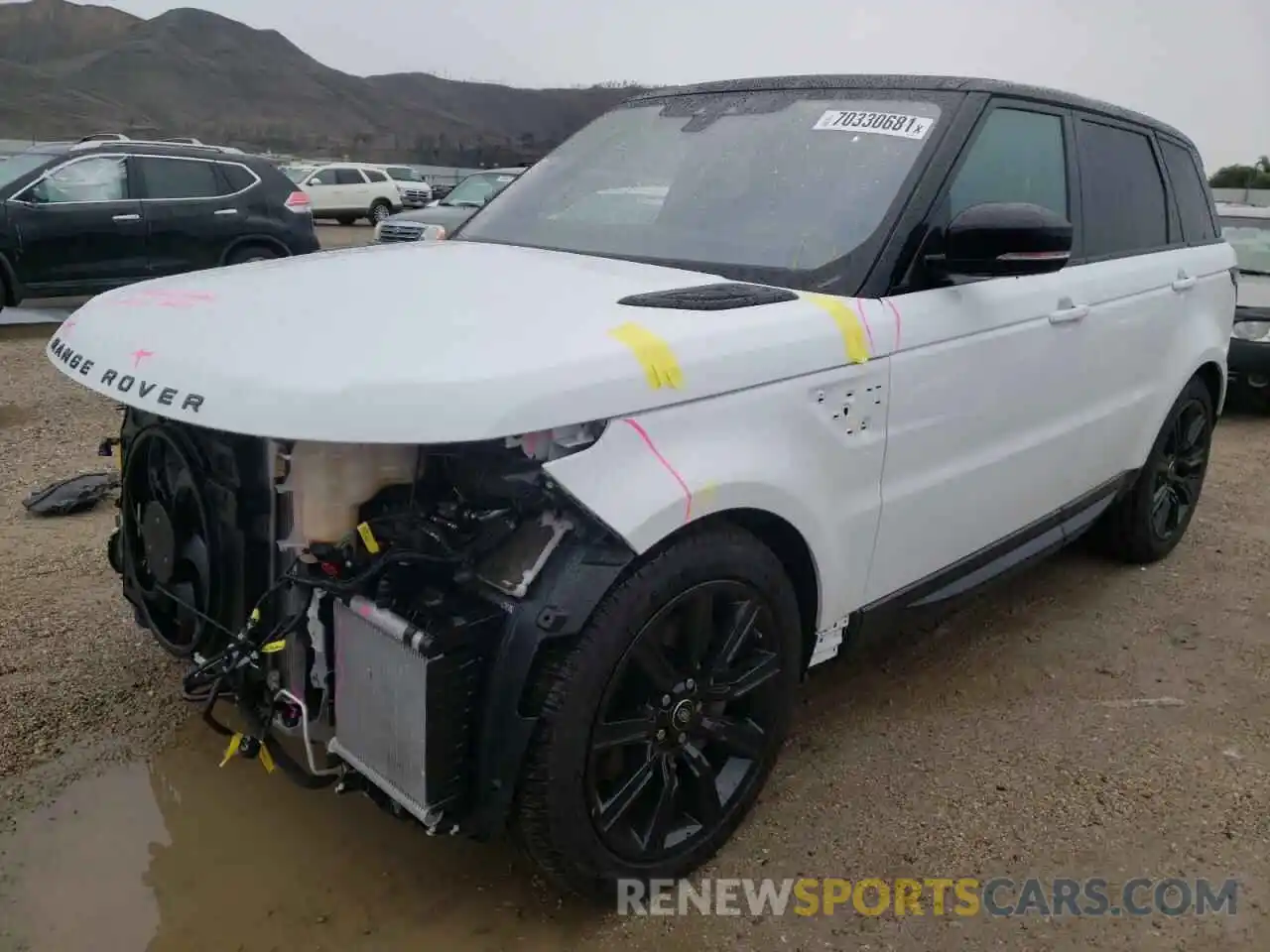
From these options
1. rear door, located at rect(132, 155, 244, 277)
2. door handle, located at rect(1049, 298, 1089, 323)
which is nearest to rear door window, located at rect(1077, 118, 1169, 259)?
door handle, located at rect(1049, 298, 1089, 323)

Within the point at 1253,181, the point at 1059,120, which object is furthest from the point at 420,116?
the point at 1059,120

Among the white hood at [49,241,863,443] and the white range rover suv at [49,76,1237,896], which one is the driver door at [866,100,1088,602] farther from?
the white hood at [49,241,863,443]

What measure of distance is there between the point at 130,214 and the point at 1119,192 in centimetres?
937

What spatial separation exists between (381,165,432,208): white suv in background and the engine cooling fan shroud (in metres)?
28.5

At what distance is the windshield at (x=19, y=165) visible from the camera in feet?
32.4

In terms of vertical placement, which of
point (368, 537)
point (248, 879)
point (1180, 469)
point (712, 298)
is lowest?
point (248, 879)

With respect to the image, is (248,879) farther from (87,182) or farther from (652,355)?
(87,182)

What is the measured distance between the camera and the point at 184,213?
34.9 feet

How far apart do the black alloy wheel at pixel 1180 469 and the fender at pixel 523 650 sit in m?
3.37

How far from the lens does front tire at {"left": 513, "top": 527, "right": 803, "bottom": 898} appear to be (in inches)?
85.5

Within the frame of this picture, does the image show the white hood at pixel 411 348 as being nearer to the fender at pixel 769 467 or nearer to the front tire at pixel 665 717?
the fender at pixel 769 467

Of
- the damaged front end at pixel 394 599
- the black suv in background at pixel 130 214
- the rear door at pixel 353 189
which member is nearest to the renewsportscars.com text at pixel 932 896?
the damaged front end at pixel 394 599

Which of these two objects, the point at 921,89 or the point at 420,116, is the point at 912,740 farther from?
the point at 420,116

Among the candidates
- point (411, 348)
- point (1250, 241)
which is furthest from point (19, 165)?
point (1250, 241)
